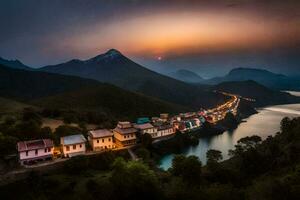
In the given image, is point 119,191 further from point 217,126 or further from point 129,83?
point 129,83

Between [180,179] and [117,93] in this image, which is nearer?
[180,179]

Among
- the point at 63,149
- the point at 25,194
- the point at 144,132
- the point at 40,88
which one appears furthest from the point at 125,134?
the point at 40,88

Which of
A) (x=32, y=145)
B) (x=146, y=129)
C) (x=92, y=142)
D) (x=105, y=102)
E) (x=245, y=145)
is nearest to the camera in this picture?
(x=32, y=145)

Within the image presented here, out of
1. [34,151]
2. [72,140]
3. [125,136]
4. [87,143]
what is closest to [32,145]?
[34,151]

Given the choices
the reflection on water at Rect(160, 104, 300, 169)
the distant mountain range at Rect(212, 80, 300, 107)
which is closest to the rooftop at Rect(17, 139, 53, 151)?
the reflection on water at Rect(160, 104, 300, 169)

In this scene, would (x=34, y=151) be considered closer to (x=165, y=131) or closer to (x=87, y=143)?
(x=87, y=143)

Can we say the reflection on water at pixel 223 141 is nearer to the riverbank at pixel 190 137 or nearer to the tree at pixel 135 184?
the riverbank at pixel 190 137
